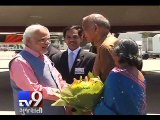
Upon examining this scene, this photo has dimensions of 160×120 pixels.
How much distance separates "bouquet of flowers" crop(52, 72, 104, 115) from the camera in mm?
3234

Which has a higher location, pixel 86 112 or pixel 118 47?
pixel 118 47

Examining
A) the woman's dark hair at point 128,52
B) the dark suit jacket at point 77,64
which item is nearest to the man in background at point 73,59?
the dark suit jacket at point 77,64

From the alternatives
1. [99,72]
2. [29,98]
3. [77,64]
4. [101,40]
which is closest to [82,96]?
→ [29,98]

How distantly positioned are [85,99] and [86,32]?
Result: 0.93 meters

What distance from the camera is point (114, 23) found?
14531mm

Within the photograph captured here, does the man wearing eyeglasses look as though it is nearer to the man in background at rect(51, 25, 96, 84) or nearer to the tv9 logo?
the tv9 logo

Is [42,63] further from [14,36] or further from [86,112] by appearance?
[14,36]

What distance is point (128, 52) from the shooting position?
3.24m

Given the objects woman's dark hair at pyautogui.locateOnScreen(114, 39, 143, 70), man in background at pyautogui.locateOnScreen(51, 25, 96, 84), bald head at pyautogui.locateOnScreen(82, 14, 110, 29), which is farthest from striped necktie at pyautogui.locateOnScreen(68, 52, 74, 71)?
woman's dark hair at pyautogui.locateOnScreen(114, 39, 143, 70)

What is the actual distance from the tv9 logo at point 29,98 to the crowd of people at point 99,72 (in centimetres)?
4

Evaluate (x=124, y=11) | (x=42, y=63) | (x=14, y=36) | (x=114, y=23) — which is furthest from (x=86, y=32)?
(x=14, y=36)

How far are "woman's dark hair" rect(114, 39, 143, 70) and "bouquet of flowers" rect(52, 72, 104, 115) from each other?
28cm

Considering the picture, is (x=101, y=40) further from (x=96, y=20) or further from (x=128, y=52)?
(x=128, y=52)

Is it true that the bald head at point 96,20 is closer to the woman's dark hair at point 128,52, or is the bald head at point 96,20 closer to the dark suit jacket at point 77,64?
the woman's dark hair at point 128,52
